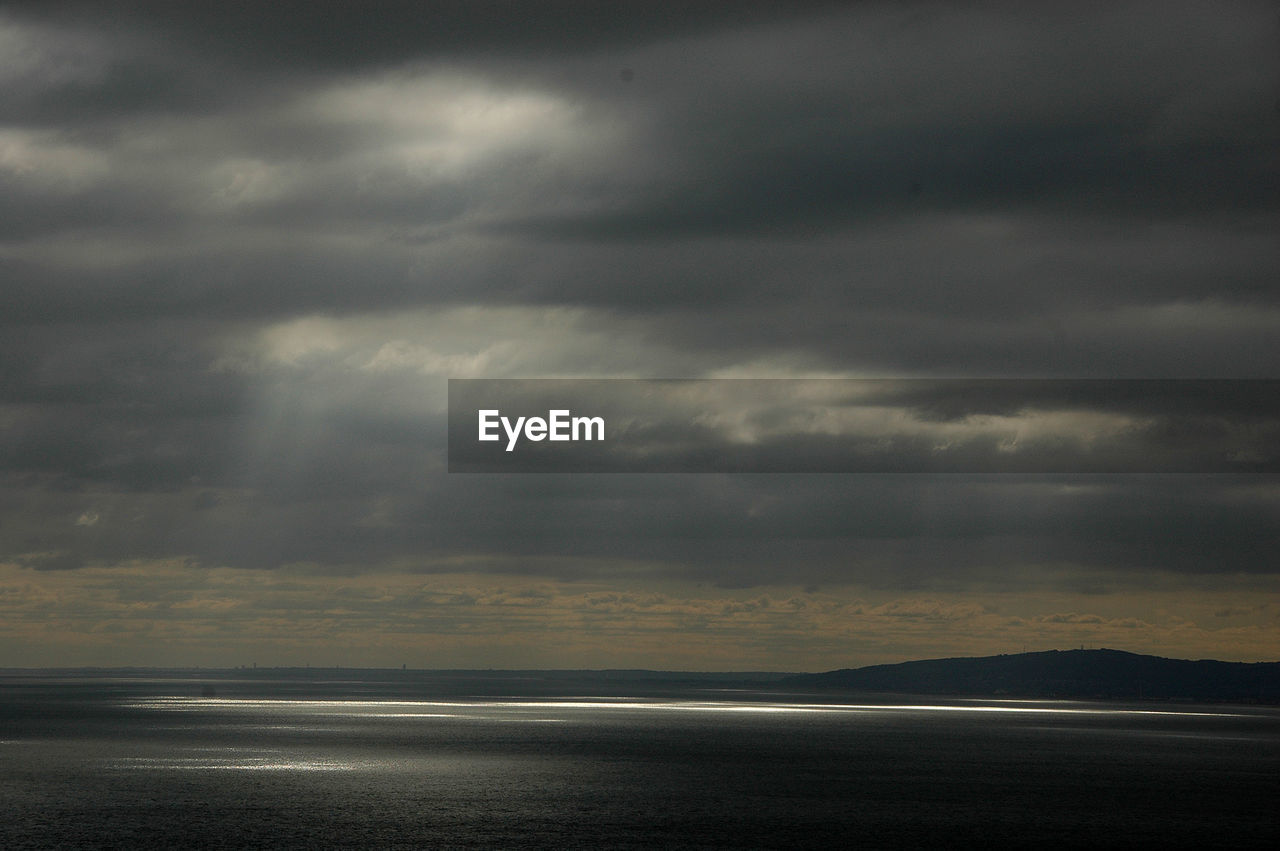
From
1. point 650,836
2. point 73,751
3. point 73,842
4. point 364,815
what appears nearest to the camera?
point 73,842

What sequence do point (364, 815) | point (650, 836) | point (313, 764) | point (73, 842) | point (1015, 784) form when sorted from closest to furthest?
1. point (73, 842)
2. point (650, 836)
3. point (364, 815)
4. point (1015, 784)
5. point (313, 764)

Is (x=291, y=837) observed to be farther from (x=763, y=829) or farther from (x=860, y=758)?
(x=860, y=758)

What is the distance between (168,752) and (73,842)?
99194 mm

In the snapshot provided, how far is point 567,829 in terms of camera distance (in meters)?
94.6

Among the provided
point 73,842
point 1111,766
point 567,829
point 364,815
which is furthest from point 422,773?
point 1111,766

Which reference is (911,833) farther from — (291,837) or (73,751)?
(73,751)

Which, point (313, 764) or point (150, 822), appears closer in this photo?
point (150, 822)

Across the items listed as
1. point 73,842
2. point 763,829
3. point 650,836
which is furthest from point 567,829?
point 73,842

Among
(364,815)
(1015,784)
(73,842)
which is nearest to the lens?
(73,842)

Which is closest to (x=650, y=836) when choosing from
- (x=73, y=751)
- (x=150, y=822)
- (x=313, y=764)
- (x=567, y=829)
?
(x=567, y=829)

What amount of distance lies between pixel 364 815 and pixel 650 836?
24205mm

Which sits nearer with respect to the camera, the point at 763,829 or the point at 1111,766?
the point at 763,829

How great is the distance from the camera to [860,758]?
611 feet

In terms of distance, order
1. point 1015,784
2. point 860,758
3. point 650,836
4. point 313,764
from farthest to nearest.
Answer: point 860,758 < point 313,764 < point 1015,784 < point 650,836
